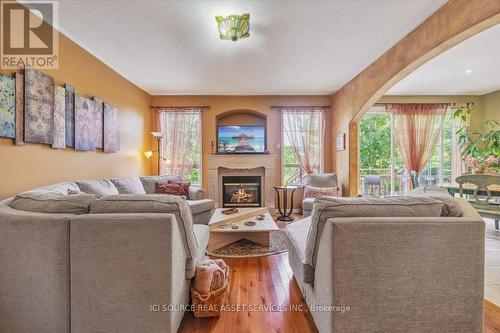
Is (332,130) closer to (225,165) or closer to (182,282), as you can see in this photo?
(225,165)

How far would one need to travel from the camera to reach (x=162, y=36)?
2.78m

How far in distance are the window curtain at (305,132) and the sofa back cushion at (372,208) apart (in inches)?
151

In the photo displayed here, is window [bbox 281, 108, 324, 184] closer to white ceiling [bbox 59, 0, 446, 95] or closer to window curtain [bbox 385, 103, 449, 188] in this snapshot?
white ceiling [bbox 59, 0, 446, 95]

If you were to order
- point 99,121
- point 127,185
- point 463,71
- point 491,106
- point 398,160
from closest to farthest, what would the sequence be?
point 99,121, point 127,185, point 463,71, point 491,106, point 398,160

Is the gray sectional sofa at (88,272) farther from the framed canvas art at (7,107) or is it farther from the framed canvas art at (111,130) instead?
the framed canvas art at (111,130)

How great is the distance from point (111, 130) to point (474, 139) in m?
7.21

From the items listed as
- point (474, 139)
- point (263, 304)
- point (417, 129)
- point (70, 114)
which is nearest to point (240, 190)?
point (70, 114)

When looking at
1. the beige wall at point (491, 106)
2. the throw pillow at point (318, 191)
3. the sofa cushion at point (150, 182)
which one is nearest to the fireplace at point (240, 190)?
the throw pillow at point (318, 191)

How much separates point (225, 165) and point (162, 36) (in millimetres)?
2836

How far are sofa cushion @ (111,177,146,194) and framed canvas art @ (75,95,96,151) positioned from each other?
55 cm

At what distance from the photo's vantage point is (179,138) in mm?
5242

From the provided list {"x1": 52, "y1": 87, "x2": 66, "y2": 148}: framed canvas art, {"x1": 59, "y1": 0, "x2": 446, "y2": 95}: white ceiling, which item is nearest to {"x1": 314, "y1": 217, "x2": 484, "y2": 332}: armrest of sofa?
{"x1": 59, "y1": 0, "x2": 446, "y2": 95}: white ceiling

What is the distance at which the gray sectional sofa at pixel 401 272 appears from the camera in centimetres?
128

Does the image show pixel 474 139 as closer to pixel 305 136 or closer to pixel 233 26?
pixel 305 136
